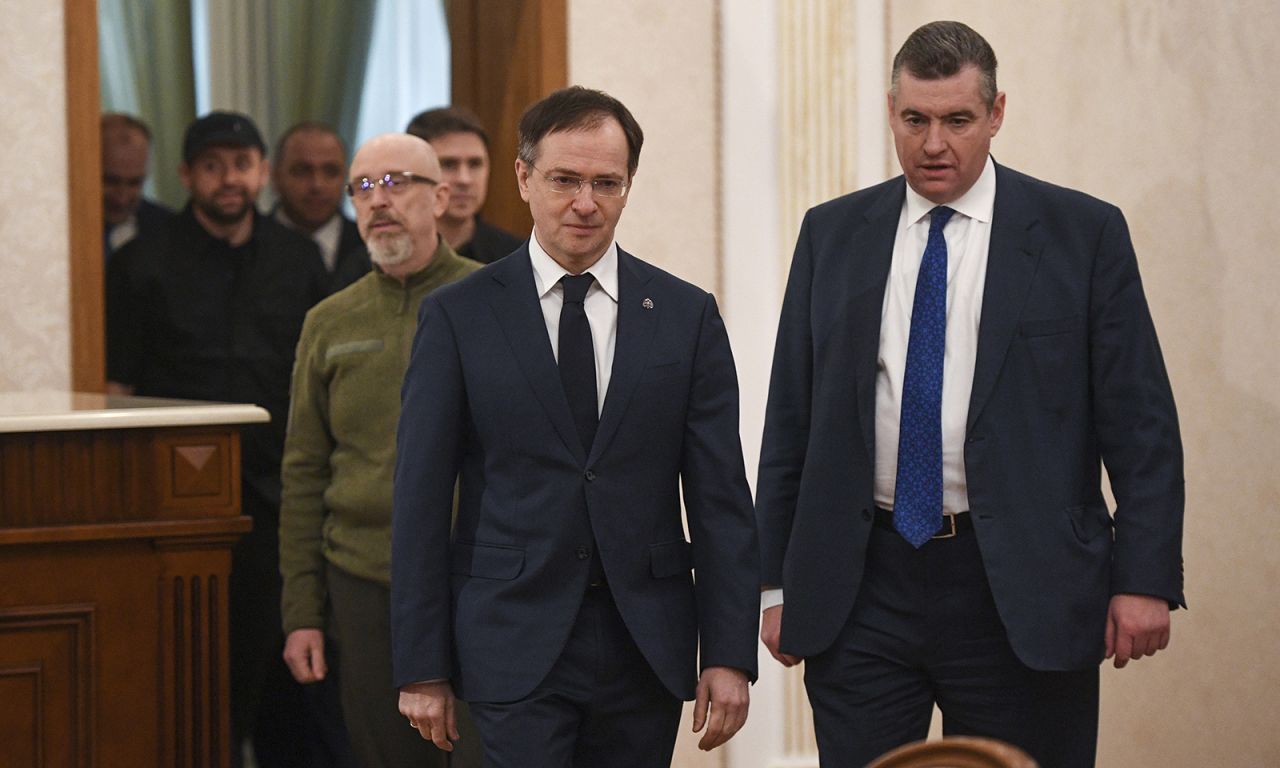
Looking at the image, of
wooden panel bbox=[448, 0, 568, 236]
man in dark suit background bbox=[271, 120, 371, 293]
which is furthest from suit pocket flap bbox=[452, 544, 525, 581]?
man in dark suit background bbox=[271, 120, 371, 293]

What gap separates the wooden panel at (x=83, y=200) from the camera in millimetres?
3990

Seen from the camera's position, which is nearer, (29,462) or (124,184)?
(29,462)

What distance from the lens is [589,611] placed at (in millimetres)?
2365

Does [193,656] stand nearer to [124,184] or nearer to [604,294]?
[604,294]

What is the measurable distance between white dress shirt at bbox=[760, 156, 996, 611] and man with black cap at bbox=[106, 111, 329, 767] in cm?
213

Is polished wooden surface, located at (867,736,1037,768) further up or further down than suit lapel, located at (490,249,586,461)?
further down

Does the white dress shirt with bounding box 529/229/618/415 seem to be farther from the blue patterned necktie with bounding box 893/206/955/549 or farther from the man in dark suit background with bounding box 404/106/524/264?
the man in dark suit background with bounding box 404/106/524/264

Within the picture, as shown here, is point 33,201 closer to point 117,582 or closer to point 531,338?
point 117,582

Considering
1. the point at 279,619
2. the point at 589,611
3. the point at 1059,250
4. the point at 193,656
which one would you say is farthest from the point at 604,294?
the point at 279,619

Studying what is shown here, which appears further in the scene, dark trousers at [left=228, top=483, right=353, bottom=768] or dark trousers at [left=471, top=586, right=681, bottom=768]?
dark trousers at [left=228, top=483, right=353, bottom=768]

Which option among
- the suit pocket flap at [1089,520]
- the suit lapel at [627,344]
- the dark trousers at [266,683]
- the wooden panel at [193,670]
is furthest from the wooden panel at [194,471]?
the suit pocket flap at [1089,520]

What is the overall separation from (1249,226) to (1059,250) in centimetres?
194

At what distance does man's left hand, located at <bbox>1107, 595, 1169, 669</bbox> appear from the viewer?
2.50m

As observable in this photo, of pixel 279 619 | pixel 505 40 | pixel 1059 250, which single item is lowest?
pixel 279 619
